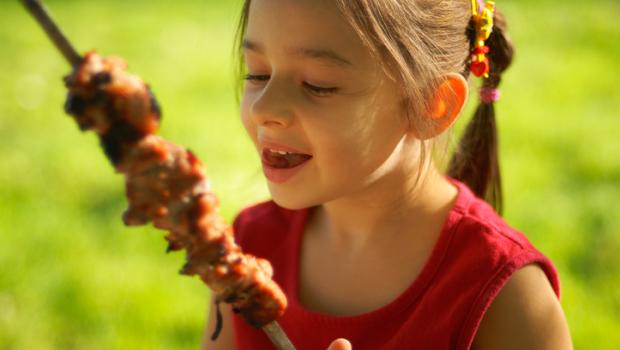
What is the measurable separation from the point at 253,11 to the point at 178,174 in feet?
2.05

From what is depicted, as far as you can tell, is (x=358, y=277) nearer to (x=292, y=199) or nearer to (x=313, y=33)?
(x=292, y=199)

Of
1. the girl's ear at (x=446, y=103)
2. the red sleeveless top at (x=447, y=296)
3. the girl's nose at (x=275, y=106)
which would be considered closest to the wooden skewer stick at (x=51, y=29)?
the girl's nose at (x=275, y=106)

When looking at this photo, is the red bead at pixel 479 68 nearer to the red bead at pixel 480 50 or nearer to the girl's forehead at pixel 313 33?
the red bead at pixel 480 50

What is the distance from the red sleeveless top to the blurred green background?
3.52 feet

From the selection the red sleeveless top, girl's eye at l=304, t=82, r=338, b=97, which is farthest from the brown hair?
the red sleeveless top

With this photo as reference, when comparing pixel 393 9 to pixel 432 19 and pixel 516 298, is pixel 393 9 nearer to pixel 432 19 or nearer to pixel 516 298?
pixel 432 19

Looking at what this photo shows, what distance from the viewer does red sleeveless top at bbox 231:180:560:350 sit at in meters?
1.83

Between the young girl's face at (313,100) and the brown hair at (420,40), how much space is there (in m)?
0.03

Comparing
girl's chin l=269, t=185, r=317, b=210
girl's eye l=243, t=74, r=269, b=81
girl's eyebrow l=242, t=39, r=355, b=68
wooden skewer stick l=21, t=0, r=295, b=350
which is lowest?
girl's chin l=269, t=185, r=317, b=210

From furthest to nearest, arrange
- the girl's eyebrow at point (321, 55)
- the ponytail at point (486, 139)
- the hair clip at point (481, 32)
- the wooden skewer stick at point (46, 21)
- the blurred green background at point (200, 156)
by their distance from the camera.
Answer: the blurred green background at point (200, 156) → the ponytail at point (486, 139) → the hair clip at point (481, 32) → the girl's eyebrow at point (321, 55) → the wooden skewer stick at point (46, 21)

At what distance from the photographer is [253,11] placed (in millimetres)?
1812

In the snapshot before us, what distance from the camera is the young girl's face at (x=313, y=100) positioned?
1.70 metres

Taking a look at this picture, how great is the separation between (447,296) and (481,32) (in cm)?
65

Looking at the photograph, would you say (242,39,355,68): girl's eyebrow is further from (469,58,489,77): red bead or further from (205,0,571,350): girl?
(469,58,489,77): red bead
